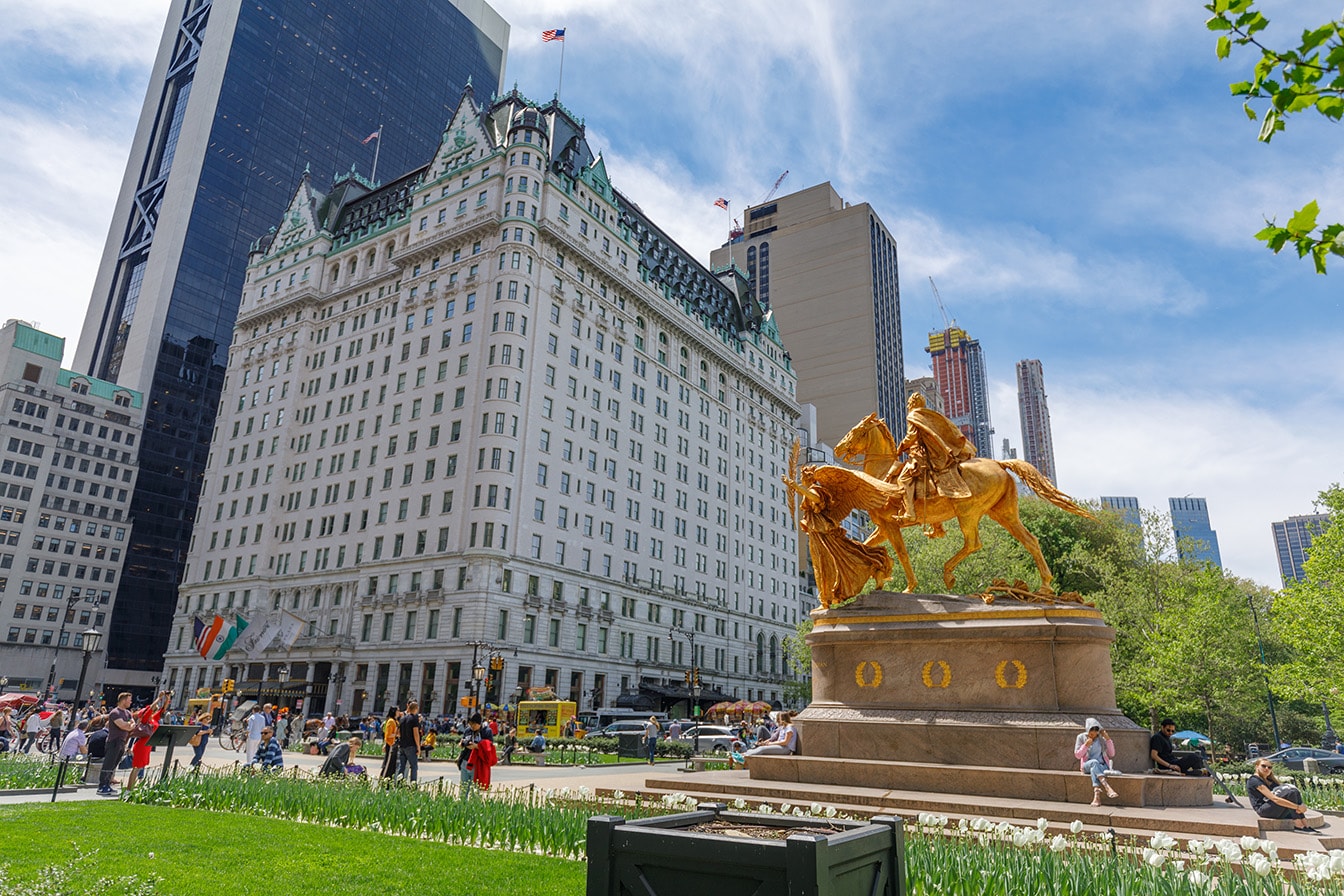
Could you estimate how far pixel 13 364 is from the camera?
104 meters

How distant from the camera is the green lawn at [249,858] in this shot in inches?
342

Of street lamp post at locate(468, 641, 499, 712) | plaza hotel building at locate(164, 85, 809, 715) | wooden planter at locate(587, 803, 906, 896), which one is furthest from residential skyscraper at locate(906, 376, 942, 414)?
wooden planter at locate(587, 803, 906, 896)

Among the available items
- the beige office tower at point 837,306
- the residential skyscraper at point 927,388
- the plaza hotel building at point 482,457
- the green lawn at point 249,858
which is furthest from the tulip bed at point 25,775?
the residential skyscraper at point 927,388

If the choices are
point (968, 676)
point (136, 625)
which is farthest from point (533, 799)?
point (136, 625)

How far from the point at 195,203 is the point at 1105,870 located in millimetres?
135370

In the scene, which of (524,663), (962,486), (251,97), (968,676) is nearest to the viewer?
(968,676)

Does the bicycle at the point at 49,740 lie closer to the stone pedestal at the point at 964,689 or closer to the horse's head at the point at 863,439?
the stone pedestal at the point at 964,689

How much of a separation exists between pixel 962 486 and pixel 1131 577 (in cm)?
2967

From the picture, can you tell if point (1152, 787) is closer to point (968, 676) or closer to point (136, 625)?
point (968, 676)

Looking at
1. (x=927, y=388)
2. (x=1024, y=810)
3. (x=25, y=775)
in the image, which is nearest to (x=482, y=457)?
(x=25, y=775)

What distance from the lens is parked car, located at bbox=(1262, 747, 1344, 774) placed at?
38.2 m

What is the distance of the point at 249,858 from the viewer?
10.1 m

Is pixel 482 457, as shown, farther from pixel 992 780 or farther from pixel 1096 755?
pixel 1096 755

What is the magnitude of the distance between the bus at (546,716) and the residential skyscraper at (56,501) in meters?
74.6
